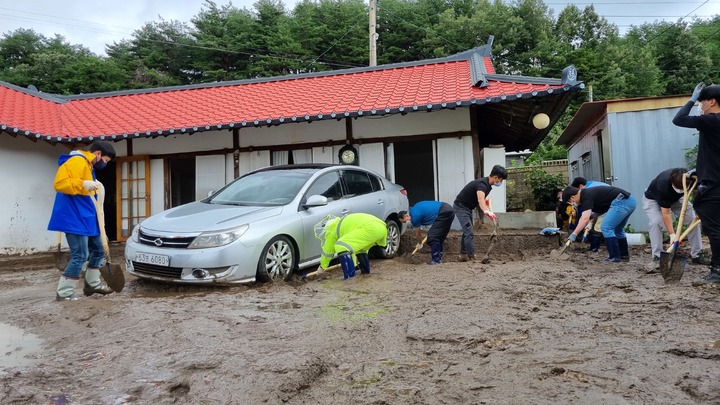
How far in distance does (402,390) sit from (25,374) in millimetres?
2128

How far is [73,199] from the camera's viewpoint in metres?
4.50

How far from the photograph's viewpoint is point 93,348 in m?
3.11

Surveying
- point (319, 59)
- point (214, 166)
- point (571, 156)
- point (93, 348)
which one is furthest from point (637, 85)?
point (93, 348)

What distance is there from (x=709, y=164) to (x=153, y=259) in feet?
17.9

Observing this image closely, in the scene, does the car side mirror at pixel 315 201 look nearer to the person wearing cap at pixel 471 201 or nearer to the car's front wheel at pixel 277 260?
the car's front wheel at pixel 277 260

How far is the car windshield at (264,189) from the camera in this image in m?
5.93

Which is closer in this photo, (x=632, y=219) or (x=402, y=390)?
(x=402, y=390)

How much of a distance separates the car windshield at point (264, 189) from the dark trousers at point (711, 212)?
424cm

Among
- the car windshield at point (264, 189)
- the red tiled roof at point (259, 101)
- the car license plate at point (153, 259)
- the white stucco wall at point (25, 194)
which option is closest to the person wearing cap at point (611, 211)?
the red tiled roof at point (259, 101)

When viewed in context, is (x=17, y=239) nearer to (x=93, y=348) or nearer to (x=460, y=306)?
(x=93, y=348)

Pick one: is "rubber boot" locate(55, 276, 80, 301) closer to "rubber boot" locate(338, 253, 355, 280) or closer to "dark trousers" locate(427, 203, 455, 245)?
"rubber boot" locate(338, 253, 355, 280)

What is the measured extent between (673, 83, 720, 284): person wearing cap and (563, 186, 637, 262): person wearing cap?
84.8 inches

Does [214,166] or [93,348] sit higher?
[214,166]

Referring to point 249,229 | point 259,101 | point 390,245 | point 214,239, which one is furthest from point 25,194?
point 390,245
